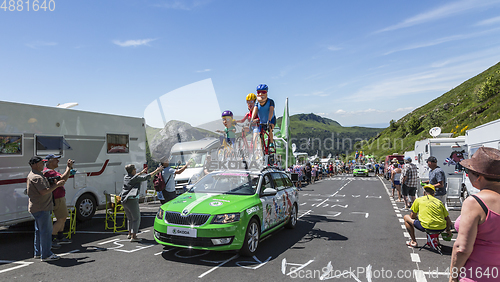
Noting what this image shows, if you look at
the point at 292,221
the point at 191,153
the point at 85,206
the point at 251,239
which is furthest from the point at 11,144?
the point at 292,221

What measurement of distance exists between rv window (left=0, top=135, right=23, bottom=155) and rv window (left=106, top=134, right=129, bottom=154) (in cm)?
275

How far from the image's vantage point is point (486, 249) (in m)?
2.51

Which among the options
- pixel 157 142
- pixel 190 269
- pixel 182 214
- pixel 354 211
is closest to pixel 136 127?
pixel 157 142

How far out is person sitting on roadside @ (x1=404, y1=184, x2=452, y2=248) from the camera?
6.54 metres

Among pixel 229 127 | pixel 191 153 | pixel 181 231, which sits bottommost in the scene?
pixel 181 231

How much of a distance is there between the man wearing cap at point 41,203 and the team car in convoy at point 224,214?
2013 millimetres

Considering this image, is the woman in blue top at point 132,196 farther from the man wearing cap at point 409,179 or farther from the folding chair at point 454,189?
the folding chair at point 454,189

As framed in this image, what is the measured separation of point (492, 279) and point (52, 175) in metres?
7.73

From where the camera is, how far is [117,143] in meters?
11.0

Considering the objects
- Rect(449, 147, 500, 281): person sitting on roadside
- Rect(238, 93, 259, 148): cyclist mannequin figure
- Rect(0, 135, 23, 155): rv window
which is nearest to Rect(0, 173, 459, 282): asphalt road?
Rect(0, 135, 23, 155): rv window

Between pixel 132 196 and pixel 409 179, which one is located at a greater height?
pixel 132 196

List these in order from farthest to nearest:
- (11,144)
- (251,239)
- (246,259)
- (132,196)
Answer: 1. (11,144)
2. (132,196)
3. (251,239)
4. (246,259)

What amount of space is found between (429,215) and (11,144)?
9.78 metres

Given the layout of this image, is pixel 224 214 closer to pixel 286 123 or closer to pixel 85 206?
pixel 85 206
